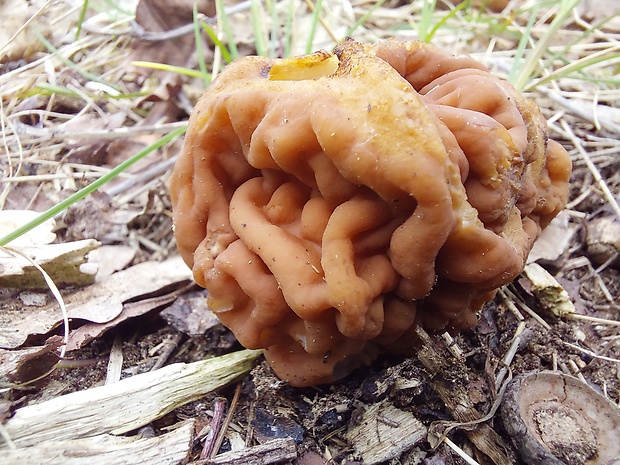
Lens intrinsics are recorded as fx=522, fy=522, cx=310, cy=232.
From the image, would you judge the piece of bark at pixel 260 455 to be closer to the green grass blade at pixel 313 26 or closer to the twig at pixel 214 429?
the twig at pixel 214 429

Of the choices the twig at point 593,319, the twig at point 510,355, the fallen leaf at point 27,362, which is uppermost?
the fallen leaf at point 27,362

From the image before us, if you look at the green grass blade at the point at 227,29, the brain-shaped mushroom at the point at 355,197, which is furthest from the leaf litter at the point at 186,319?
the green grass blade at the point at 227,29

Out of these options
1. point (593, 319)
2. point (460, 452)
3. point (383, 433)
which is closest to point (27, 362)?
point (383, 433)

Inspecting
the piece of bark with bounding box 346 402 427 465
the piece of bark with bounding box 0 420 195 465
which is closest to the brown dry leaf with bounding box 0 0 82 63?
the piece of bark with bounding box 0 420 195 465

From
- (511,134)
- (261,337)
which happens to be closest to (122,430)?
(261,337)

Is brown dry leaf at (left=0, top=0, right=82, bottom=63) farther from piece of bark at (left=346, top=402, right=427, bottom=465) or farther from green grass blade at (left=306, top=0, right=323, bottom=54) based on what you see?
piece of bark at (left=346, top=402, right=427, bottom=465)
